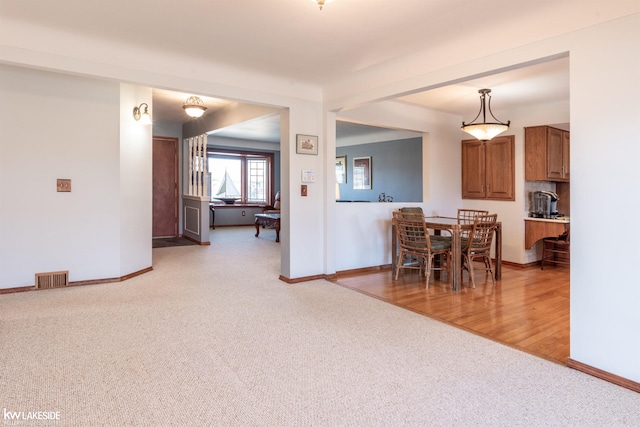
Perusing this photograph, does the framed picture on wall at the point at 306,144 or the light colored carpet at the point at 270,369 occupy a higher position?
the framed picture on wall at the point at 306,144

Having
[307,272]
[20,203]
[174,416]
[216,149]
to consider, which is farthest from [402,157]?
[174,416]

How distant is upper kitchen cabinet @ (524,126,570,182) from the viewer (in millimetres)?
5340

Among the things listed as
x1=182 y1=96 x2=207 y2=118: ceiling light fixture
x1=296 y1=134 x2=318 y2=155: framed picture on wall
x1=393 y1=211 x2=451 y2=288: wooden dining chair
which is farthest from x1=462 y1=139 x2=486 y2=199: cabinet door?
x1=182 y1=96 x2=207 y2=118: ceiling light fixture

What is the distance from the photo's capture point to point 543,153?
5.34 m

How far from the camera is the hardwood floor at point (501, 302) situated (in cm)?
284

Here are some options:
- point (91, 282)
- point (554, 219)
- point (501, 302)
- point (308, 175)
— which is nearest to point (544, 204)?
point (554, 219)

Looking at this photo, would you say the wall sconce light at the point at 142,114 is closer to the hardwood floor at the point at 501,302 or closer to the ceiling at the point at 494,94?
the ceiling at the point at 494,94

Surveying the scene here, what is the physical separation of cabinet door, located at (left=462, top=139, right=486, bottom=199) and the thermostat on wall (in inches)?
116

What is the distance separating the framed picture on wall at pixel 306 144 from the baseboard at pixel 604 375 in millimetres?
3221

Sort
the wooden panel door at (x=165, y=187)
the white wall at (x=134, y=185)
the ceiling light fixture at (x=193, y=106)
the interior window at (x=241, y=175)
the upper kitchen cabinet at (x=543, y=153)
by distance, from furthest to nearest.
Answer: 1. the interior window at (x=241, y=175)
2. the wooden panel door at (x=165, y=187)
3. the ceiling light fixture at (x=193, y=106)
4. the upper kitchen cabinet at (x=543, y=153)
5. the white wall at (x=134, y=185)

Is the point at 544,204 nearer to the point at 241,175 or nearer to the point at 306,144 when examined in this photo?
the point at 306,144

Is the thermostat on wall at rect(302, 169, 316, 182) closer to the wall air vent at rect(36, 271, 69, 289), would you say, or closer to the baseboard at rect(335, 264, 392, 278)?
the baseboard at rect(335, 264, 392, 278)

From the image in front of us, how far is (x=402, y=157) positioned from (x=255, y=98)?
15.8 feet

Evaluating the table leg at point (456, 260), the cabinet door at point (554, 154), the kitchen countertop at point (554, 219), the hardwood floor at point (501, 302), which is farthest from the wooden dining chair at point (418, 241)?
the cabinet door at point (554, 154)
